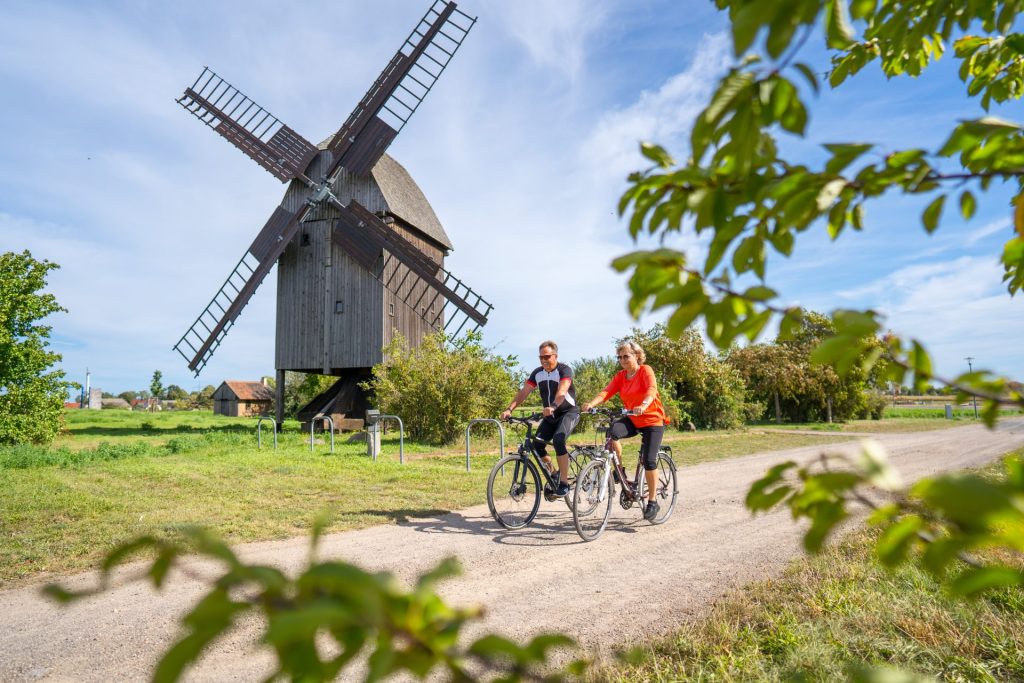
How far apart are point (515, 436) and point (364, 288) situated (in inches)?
312

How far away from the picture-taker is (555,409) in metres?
6.89

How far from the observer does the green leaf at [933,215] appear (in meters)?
1.40

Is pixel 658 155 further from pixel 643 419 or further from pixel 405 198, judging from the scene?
pixel 405 198

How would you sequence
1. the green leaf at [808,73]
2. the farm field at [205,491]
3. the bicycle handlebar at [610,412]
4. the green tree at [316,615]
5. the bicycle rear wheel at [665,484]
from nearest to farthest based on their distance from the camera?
the green tree at [316,615], the green leaf at [808,73], the farm field at [205,491], the bicycle handlebar at [610,412], the bicycle rear wheel at [665,484]

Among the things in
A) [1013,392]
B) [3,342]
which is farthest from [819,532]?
[3,342]

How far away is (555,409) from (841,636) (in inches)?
152

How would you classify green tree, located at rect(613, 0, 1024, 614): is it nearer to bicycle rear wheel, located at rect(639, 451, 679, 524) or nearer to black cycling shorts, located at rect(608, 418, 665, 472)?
black cycling shorts, located at rect(608, 418, 665, 472)


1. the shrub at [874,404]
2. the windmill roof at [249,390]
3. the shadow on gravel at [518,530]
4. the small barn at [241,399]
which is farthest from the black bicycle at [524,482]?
the windmill roof at [249,390]

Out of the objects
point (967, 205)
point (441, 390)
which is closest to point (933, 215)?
point (967, 205)

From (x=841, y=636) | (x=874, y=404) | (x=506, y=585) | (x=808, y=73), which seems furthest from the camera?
(x=874, y=404)

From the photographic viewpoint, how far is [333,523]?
22.1 feet

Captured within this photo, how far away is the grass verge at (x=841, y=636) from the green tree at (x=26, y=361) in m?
18.7

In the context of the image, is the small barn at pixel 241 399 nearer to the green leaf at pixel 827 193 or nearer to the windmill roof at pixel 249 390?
the windmill roof at pixel 249 390

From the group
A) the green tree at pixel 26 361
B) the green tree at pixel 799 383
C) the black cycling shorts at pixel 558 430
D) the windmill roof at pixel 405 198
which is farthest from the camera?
the green tree at pixel 799 383
